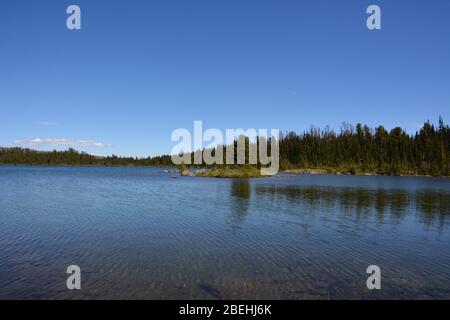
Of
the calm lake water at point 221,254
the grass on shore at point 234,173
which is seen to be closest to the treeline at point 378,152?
the grass on shore at point 234,173

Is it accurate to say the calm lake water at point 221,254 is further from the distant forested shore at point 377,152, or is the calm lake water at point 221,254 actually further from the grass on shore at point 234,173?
the distant forested shore at point 377,152

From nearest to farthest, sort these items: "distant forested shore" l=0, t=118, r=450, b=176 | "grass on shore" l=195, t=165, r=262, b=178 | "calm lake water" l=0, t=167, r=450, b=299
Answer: "calm lake water" l=0, t=167, r=450, b=299
"grass on shore" l=195, t=165, r=262, b=178
"distant forested shore" l=0, t=118, r=450, b=176

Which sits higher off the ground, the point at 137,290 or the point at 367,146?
the point at 367,146

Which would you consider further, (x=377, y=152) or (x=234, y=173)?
(x=377, y=152)

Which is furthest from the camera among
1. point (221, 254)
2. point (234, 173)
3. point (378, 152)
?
point (378, 152)

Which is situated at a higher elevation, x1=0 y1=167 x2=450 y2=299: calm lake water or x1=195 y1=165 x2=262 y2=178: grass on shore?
x1=195 y1=165 x2=262 y2=178: grass on shore

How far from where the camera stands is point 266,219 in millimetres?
24984

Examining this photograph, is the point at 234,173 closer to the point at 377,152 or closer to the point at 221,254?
the point at 221,254

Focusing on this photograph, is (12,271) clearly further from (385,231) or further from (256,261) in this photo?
(385,231)

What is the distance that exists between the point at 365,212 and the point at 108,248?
2388 cm

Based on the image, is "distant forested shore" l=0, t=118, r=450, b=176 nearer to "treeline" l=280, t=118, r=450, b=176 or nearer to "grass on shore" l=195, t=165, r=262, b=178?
"treeline" l=280, t=118, r=450, b=176

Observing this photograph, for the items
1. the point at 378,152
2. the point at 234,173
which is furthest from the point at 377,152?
the point at 234,173

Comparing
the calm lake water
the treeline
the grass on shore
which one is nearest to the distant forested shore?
the treeline
